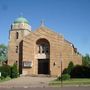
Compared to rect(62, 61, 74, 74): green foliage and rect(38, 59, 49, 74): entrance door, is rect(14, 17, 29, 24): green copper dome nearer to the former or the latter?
rect(38, 59, 49, 74): entrance door

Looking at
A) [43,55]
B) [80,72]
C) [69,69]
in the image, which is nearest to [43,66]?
[43,55]

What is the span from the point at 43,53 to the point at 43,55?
1.36ft

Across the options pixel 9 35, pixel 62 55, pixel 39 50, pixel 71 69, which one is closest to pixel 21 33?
pixel 9 35

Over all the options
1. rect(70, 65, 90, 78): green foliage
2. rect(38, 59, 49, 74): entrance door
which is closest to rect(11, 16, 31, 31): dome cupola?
rect(38, 59, 49, 74): entrance door

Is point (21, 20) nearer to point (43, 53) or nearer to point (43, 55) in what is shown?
point (43, 53)

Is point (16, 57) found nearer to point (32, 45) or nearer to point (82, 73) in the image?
point (32, 45)

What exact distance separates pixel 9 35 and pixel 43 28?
9705 mm

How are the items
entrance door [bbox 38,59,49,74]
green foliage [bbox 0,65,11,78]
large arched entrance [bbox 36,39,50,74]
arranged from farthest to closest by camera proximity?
1. entrance door [bbox 38,59,49,74]
2. large arched entrance [bbox 36,39,50,74]
3. green foliage [bbox 0,65,11,78]

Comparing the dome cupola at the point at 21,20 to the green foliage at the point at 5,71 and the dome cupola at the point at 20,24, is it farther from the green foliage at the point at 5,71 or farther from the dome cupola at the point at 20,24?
the green foliage at the point at 5,71

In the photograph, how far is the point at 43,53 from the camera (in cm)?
6219

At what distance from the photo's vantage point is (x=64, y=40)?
200 feet

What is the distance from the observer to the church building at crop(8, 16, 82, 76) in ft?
197

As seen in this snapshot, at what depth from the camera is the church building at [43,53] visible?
5994 cm

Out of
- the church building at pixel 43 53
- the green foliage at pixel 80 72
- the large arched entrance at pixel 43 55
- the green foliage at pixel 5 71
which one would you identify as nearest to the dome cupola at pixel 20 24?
the church building at pixel 43 53
